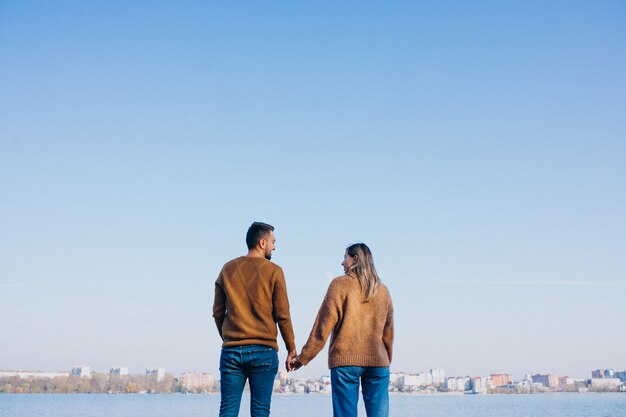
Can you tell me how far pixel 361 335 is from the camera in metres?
6.66

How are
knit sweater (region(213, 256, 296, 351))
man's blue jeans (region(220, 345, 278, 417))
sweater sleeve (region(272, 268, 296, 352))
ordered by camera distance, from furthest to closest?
sweater sleeve (region(272, 268, 296, 352)), knit sweater (region(213, 256, 296, 351)), man's blue jeans (region(220, 345, 278, 417))

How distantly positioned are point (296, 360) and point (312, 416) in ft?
238

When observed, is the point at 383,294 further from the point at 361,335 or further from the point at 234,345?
the point at 234,345

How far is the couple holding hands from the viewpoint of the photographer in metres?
5.89

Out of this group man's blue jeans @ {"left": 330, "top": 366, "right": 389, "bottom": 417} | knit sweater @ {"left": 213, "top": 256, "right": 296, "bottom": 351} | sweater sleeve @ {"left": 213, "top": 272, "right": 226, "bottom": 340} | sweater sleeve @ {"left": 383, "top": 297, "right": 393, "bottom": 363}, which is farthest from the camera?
sweater sleeve @ {"left": 383, "top": 297, "right": 393, "bottom": 363}

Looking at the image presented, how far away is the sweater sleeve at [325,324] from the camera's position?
263 inches

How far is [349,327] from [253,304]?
1.20 metres

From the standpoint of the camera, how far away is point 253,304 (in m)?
6.03

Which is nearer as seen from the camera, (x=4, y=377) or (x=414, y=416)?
(x=414, y=416)

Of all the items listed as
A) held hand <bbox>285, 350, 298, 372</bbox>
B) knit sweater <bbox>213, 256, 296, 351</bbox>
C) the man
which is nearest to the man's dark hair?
the man

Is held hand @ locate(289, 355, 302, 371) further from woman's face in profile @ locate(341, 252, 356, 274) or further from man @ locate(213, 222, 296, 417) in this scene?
woman's face in profile @ locate(341, 252, 356, 274)

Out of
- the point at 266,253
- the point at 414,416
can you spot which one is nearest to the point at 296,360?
the point at 266,253

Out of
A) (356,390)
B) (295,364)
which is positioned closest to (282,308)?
(295,364)

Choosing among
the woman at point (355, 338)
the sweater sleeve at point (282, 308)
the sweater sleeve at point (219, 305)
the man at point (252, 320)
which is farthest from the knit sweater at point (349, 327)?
the sweater sleeve at point (219, 305)
